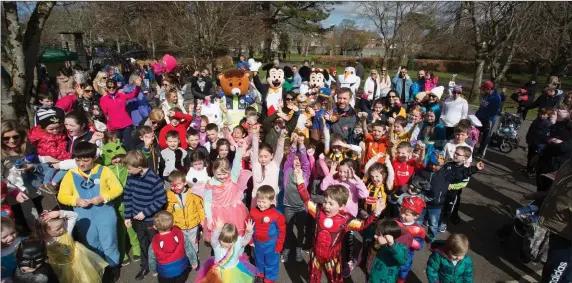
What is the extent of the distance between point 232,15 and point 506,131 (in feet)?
44.3

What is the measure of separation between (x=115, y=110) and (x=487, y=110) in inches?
316

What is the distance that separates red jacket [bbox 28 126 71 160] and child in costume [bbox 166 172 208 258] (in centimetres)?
177

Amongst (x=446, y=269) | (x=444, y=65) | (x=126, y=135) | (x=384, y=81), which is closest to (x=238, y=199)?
(x=446, y=269)

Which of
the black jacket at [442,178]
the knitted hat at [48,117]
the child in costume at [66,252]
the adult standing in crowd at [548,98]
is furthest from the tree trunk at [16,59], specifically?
the adult standing in crowd at [548,98]

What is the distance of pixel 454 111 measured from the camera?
676 cm

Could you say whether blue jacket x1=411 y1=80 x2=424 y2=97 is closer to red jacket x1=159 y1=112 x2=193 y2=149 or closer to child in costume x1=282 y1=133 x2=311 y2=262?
child in costume x1=282 y1=133 x2=311 y2=262

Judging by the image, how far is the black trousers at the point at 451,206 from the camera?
15.7ft

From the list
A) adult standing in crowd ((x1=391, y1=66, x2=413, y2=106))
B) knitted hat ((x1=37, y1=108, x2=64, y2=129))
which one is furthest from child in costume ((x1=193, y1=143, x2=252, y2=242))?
adult standing in crowd ((x1=391, y1=66, x2=413, y2=106))

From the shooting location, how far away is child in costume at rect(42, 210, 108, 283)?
3064 mm

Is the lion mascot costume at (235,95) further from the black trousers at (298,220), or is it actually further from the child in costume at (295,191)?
the black trousers at (298,220)

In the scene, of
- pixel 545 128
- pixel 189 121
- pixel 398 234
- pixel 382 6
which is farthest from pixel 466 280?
pixel 382 6

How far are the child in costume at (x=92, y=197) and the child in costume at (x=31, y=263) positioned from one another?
0.82 metres

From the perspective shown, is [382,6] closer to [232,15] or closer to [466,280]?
[232,15]

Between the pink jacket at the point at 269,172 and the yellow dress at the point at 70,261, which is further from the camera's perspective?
the pink jacket at the point at 269,172
